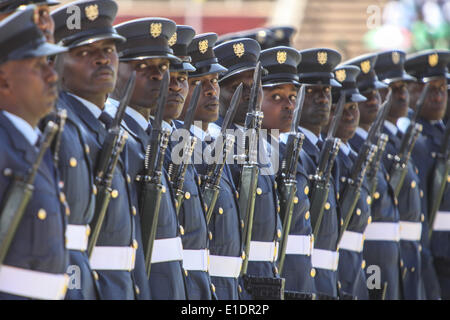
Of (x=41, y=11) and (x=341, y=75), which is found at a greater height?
(x=341, y=75)

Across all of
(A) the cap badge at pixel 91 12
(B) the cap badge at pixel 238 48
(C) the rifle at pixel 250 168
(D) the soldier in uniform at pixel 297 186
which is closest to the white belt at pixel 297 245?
(D) the soldier in uniform at pixel 297 186

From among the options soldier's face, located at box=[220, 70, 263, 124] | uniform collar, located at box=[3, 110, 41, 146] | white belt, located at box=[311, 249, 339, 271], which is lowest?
white belt, located at box=[311, 249, 339, 271]

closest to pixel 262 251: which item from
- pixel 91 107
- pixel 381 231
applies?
pixel 91 107

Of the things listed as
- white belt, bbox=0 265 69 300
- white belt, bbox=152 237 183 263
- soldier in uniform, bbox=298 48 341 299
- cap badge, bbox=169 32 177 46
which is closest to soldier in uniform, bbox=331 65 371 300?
soldier in uniform, bbox=298 48 341 299

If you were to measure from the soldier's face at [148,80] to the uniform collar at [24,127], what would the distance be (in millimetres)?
1704

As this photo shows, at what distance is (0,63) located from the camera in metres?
5.07

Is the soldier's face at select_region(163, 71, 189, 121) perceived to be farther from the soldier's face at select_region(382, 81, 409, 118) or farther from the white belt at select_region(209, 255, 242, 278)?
the soldier's face at select_region(382, 81, 409, 118)

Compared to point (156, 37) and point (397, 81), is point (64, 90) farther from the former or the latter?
point (397, 81)

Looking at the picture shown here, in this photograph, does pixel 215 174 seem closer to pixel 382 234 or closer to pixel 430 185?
pixel 382 234

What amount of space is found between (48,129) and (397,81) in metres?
6.67

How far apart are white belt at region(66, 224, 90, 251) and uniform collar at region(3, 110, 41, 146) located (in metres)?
0.64

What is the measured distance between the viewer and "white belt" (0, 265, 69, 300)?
195 inches

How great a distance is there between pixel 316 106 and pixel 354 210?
0.99 metres

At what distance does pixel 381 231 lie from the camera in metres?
10.2
